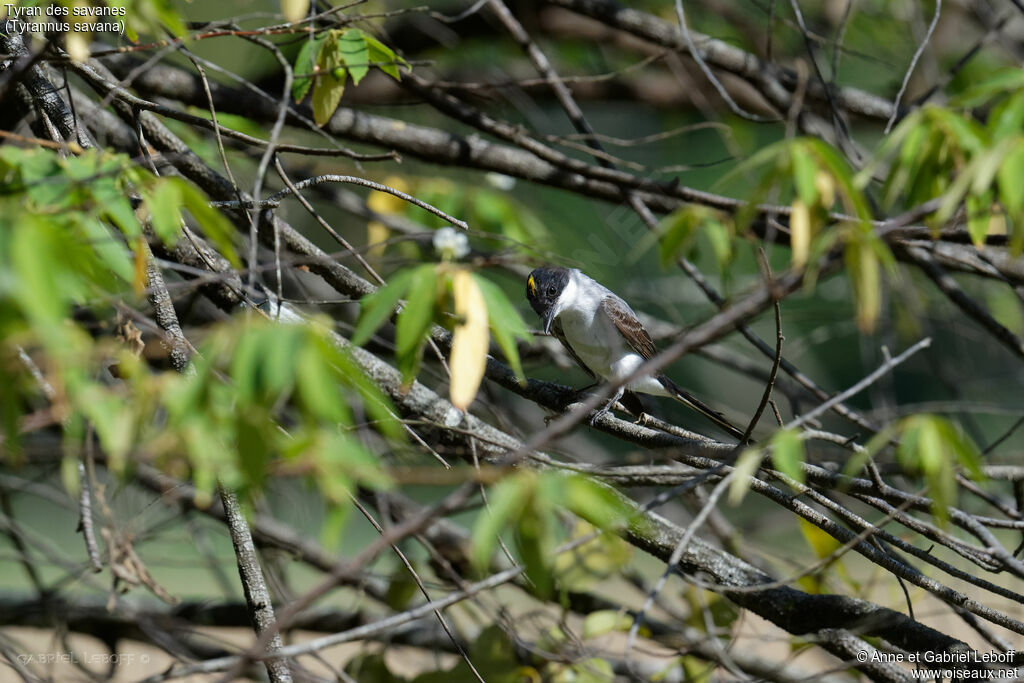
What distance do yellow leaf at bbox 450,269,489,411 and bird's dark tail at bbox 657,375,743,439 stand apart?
1.70 m

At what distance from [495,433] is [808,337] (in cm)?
302

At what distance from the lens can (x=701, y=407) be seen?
3656mm

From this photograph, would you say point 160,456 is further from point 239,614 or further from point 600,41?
point 600,41

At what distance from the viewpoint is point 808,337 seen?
5.19 m

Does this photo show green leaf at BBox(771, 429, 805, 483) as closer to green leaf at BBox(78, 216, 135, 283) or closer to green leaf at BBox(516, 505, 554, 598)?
green leaf at BBox(516, 505, 554, 598)

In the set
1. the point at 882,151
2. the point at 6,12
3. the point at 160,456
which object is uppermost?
the point at 6,12

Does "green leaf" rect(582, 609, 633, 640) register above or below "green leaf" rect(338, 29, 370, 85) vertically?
below

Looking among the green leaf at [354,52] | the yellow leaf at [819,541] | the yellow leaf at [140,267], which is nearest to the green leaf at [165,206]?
the yellow leaf at [140,267]

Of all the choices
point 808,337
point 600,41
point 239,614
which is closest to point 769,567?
point 808,337

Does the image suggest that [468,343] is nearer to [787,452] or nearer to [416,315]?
[416,315]

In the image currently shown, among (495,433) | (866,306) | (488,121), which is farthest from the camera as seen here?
(488,121)

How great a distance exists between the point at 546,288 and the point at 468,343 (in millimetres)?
2628

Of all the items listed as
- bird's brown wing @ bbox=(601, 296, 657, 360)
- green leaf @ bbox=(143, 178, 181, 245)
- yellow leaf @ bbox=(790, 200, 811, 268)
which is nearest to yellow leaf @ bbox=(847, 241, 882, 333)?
yellow leaf @ bbox=(790, 200, 811, 268)

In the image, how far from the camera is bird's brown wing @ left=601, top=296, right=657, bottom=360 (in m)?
4.29
